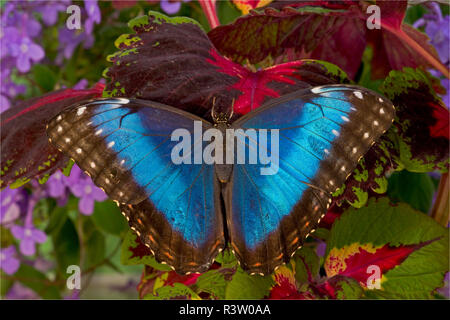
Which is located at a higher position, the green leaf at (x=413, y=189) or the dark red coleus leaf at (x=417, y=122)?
the dark red coleus leaf at (x=417, y=122)

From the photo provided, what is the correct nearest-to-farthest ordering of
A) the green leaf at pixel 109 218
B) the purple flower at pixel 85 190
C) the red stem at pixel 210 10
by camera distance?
the red stem at pixel 210 10 < the purple flower at pixel 85 190 < the green leaf at pixel 109 218

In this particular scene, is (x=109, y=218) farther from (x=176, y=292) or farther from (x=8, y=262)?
(x=176, y=292)

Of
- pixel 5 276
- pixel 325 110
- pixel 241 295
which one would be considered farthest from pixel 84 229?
pixel 325 110

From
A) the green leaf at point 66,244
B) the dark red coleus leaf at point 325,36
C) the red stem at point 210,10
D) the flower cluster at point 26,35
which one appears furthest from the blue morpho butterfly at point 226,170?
the green leaf at point 66,244

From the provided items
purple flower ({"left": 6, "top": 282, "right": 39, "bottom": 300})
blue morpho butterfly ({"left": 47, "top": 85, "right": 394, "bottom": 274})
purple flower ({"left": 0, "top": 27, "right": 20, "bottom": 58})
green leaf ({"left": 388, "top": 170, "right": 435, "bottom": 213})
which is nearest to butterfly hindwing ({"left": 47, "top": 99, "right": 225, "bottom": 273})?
blue morpho butterfly ({"left": 47, "top": 85, "right": 394, "bottom": 274})

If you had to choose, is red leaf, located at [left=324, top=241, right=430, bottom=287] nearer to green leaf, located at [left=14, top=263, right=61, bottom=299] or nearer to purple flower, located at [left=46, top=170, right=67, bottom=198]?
purple flower, located at [left=46, top=170, right=67, bottom=198]

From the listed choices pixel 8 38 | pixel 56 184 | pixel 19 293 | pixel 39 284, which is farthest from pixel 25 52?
pixel 19 293

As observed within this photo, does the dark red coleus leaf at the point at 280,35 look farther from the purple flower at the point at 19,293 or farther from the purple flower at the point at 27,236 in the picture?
the purple flower at the point at 19,293
